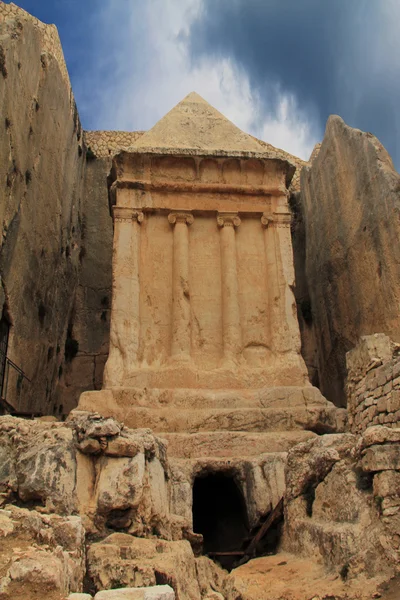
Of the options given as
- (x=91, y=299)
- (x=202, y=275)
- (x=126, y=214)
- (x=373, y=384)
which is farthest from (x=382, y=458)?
(x=91, y=299)

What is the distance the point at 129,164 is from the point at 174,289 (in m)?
2.70

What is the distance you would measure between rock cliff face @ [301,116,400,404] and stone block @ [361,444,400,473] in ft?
22.5

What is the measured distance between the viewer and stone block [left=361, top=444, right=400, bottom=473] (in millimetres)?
5176

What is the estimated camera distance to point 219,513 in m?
8.58

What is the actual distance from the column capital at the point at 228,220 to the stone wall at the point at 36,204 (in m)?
4.19

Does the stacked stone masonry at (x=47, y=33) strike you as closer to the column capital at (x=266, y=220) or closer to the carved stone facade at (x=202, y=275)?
the carved stone facade at (x=202, y=275)

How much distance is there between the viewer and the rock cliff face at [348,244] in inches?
492

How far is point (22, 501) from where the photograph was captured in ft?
16.7

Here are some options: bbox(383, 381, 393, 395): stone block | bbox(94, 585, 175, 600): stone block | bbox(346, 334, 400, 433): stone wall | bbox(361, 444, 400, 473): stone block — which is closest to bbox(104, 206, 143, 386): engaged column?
bbox(346, 334, 400, 433): stone wall

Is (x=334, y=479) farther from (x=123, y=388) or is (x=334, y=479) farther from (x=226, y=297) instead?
(x=226, y=297)

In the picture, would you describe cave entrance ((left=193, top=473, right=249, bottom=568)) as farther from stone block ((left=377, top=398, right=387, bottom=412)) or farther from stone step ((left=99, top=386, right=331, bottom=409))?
stone block ((left=377, top=398, right=387, bottom=412))

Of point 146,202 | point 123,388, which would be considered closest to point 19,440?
point 123,388

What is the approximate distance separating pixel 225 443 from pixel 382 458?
137 inches

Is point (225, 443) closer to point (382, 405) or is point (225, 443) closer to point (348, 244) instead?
point (382, 405)
